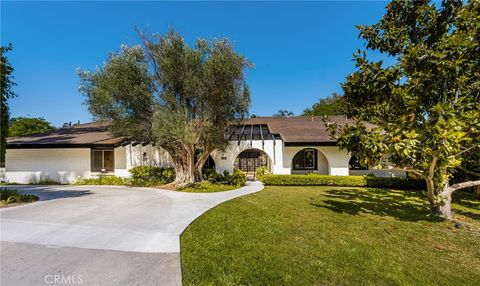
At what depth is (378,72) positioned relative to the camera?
24.6 feet

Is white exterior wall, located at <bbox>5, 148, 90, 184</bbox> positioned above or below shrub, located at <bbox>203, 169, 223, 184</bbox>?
above

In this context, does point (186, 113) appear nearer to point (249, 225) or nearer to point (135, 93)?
point (135, 93)

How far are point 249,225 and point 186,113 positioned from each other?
7943mm

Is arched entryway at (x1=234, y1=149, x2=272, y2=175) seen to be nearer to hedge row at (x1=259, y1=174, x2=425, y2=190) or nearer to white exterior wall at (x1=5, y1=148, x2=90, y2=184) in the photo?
hedge row at (x1=259, y1=174, x2=425, y2=190)

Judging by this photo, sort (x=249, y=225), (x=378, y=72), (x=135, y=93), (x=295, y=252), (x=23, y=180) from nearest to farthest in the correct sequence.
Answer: (x=295, y=252) < (x=249, y=225) < (x=378, y=72) < (x=135, y=93) < (x=23, y=180)

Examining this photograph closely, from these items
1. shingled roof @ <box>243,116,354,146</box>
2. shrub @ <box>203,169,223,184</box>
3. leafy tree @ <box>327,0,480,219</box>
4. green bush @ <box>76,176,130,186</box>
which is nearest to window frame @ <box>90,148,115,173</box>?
green bush @ <box>76,176,130,186</box>

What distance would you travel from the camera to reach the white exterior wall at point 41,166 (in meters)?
16.2

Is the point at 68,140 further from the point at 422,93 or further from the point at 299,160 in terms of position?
the point at 422,93

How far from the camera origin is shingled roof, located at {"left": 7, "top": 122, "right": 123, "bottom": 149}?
1608cm

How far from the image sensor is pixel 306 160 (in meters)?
19.4

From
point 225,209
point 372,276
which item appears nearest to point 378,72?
point 372,276

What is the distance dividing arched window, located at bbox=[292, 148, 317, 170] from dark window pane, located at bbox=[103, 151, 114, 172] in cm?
1413

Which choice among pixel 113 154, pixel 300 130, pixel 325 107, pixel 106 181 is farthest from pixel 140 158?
pixel 325 107

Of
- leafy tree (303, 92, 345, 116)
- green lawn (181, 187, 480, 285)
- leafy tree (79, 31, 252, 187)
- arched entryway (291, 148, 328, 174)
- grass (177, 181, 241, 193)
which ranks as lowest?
green lawn (181, 187, 480, 285)
